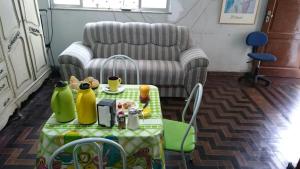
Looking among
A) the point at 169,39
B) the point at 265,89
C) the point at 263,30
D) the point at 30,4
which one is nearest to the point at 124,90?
the point at 169,39

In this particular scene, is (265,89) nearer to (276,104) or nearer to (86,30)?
(276,104)

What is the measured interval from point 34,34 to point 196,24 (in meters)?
2.34

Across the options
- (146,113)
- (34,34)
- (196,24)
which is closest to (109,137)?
(146,113)

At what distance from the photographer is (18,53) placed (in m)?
2.54

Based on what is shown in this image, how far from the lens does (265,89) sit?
3.39m

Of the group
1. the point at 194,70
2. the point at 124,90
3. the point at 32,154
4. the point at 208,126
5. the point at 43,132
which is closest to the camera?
the point at 43,132

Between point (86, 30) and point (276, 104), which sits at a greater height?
point (86, 30)

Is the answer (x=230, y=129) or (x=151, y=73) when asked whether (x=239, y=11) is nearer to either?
(x=151, y=73)

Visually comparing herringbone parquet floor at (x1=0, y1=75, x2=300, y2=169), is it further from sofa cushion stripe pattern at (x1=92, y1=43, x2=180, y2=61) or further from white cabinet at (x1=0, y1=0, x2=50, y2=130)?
sofa cushion stripe pattern at (x1=92, y1=43, x2=180, y2=61)

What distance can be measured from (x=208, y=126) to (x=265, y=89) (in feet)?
4.99

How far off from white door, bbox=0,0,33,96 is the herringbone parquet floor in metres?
0.31

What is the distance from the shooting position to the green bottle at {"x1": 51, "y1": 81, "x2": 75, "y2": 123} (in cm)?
114

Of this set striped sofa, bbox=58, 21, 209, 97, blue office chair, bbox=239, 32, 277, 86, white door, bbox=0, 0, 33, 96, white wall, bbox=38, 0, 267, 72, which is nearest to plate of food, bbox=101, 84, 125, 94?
striped sofa, bbox=58, 21, 209, 97

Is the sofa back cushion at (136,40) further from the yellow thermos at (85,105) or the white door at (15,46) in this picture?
the yellow thermos at (85,105)
